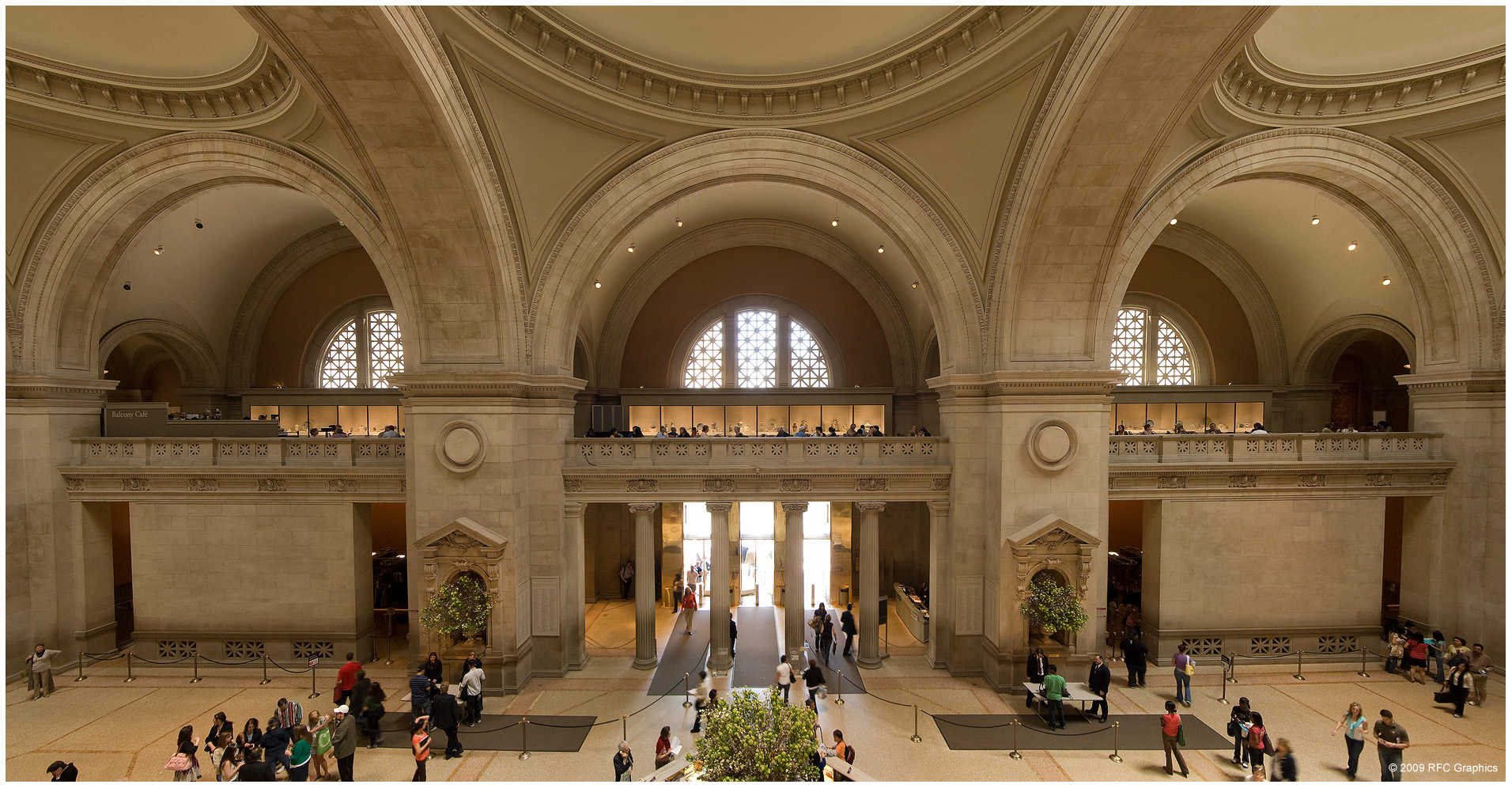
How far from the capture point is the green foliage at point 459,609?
38.7 feet

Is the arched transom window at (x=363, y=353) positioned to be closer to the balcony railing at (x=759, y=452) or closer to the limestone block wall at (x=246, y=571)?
the limestone block wall at (x=246, y=571)

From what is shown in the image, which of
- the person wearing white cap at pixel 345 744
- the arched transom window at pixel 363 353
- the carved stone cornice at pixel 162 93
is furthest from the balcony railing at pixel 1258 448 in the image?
the arched transom window at pixel 363 353

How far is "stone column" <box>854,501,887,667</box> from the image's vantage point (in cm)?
1333

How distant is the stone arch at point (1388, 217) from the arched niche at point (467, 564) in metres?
11.2

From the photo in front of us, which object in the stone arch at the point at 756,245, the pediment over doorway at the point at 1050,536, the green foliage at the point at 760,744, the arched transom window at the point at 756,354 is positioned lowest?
the green foliage at the point at 760,744

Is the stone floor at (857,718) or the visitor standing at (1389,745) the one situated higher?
the visitor standing at (1389,745)

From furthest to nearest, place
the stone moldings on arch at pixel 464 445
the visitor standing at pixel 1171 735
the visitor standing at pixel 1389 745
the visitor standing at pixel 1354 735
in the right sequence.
A: the stone moldings on arch at pixel 464 445 → the visitor standing at pixel 1171 735 → the visitor standing at pixel 1354 735 → the visitor standing at pixel 1389 745

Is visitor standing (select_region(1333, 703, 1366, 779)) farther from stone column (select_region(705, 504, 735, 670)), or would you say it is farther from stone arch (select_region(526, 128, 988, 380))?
stone column (select_region(705, 504, 735, 670))

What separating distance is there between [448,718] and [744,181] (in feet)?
32.5

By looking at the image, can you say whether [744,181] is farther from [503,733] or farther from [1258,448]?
[1258,448]

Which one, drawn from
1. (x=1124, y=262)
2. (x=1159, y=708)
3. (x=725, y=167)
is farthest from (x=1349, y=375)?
(x=725, y=167)

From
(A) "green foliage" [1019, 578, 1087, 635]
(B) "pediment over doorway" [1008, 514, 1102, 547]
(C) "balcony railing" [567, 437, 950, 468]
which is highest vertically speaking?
(C) "balcony railing" [567, 437, 950, 468]

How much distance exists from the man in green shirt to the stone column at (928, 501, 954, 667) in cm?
247

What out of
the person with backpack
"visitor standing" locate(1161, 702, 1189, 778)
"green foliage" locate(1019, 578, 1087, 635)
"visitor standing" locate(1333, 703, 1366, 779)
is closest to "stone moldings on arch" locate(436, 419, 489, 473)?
"green foliage" locate(1019, 578, 1087, 635)
